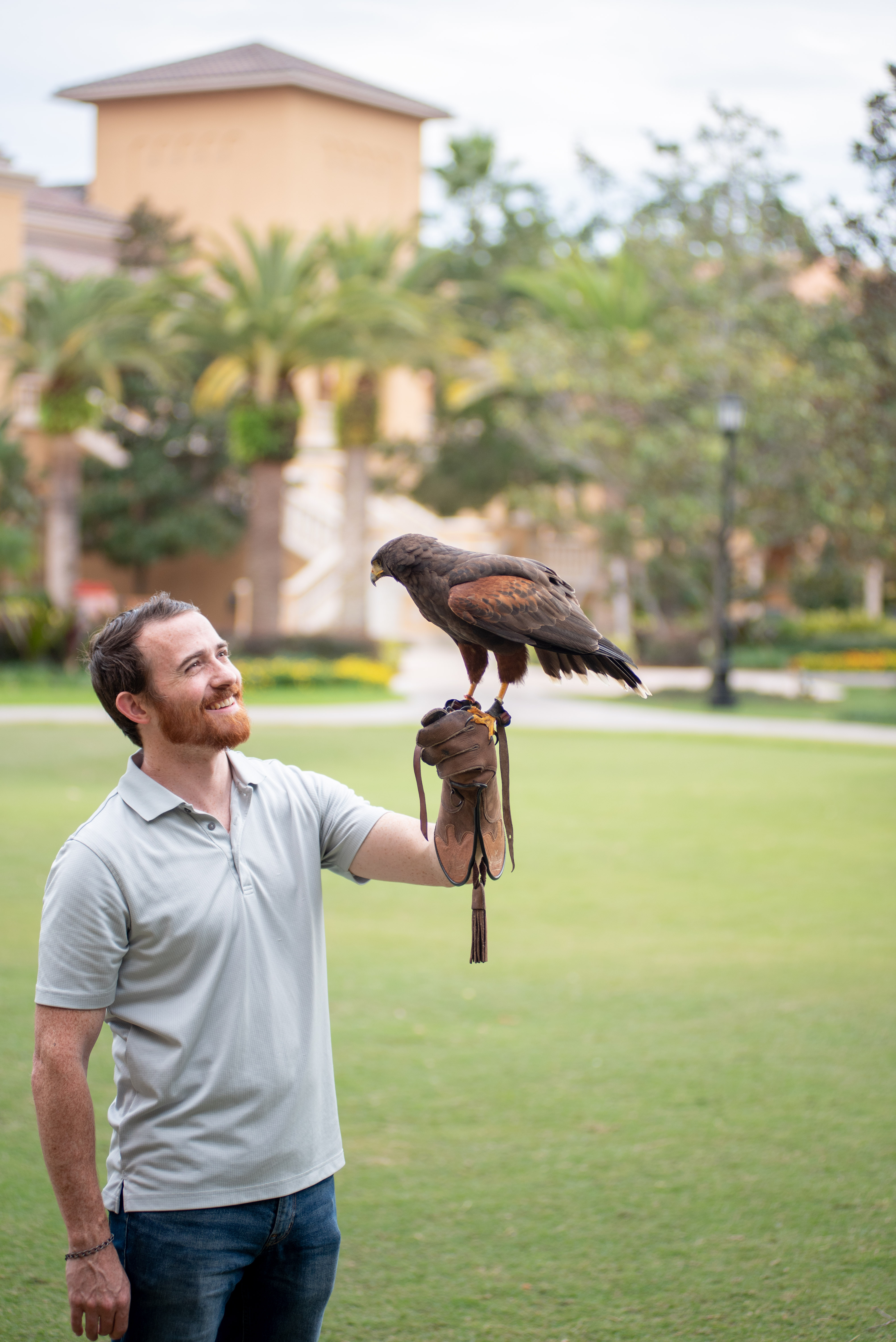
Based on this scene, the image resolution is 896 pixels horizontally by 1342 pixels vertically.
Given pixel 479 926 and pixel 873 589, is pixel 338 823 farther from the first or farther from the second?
pixel 873 589

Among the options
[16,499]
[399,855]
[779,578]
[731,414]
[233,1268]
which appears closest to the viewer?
[233,1268]

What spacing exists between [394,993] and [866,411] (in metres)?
16.6

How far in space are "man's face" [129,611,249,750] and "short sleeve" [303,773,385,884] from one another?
0.33 metres

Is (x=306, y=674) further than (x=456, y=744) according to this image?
Yes

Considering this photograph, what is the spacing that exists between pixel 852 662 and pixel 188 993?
29.1m

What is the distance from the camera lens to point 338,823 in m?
2.86

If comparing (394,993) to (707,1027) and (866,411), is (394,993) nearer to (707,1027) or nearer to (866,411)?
(707,1027)

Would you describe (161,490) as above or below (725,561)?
above

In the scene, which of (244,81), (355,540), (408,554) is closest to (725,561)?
(355,540)

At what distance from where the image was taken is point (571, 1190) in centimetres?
443

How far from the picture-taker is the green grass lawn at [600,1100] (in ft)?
12.5

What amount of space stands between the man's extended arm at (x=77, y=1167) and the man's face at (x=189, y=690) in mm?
569

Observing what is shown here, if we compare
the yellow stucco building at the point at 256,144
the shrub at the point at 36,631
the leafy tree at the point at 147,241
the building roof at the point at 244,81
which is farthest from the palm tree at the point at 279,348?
the building roof at the point at 244,81

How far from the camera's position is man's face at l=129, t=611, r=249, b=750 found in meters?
2.55
